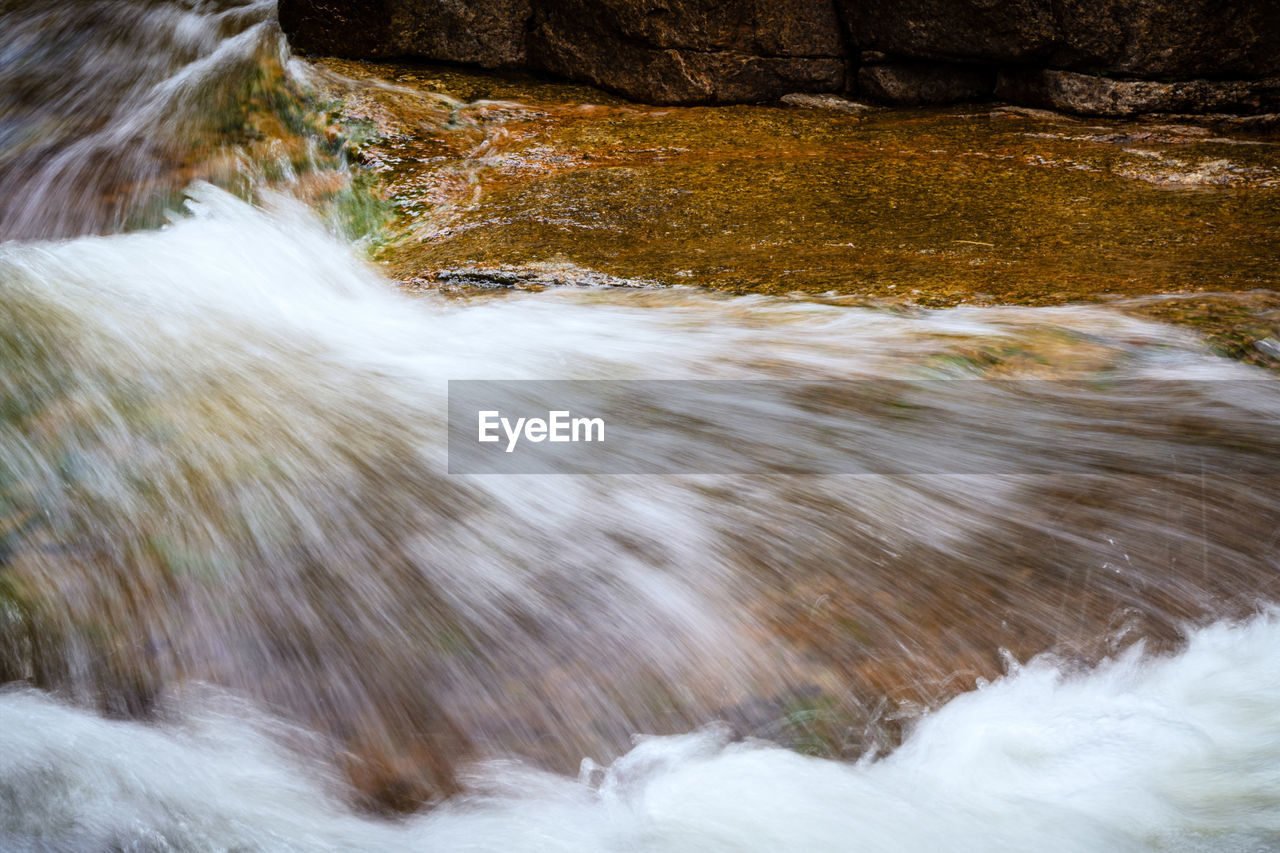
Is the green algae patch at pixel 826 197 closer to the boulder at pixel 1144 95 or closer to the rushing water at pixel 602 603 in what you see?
the boulder at pixel 1144 95

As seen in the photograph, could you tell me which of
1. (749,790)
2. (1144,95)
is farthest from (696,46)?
(749,790)

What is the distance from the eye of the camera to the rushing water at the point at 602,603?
213 centimetres

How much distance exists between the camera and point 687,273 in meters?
4.25

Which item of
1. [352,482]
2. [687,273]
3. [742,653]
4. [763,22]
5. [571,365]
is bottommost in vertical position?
[742,653]

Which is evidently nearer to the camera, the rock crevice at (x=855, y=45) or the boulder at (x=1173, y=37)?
the boulder at (x=1173, y=37)

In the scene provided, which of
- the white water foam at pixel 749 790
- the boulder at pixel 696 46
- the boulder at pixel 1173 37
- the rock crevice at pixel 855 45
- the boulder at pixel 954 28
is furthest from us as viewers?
the boulder at pixel 696 46

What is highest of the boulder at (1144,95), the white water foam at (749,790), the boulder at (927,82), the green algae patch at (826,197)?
the boulder at (927,82)

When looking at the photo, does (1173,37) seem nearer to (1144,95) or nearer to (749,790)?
(1144,95)

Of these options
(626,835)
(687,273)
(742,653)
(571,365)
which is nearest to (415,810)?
(626,835)

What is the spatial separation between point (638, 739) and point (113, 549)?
1.57 m

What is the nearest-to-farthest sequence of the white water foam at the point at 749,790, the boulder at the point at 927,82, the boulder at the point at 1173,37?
the white water foam at the point at 749,790, the boulder at the point at 1173,37, the boulder at the point at 927,82

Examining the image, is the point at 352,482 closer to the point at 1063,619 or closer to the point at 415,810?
the point at 415,810

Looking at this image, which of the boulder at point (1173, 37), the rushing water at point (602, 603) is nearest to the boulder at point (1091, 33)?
the boulder at point (1173, 37)

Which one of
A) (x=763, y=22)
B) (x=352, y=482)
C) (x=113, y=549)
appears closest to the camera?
(x=113, y=549)
